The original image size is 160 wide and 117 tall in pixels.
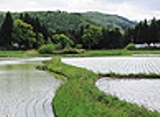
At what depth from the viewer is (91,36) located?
282ft

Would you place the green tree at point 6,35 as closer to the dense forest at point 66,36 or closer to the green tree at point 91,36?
the dense forest at point 66,36

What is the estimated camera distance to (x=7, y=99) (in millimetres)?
12141

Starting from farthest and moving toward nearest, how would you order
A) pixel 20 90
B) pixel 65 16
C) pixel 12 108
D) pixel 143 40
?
pixel 65 16, pixel 143 40, pixel 20 90, pixel 12 108

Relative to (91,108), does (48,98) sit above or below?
below

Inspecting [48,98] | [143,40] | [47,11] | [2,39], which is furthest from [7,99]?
[47,11]

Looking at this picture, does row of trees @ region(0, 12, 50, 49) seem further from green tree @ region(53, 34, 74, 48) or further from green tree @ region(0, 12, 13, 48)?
green tree @ region(53, 34, 74, 48)

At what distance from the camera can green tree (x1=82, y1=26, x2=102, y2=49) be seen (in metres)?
86.1

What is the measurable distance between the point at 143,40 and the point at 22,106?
68717 mm

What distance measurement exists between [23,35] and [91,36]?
2056cm

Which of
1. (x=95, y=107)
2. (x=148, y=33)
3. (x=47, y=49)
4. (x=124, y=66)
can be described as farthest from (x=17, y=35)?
(x=95, y=107)

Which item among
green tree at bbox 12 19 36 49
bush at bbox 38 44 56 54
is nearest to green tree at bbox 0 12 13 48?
green tree at bbox 12 19 36 49

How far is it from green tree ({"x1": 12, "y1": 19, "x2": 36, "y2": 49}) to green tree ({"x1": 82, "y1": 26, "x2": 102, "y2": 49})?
17.4 meters

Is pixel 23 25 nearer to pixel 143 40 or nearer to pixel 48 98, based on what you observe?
pixel 143 40

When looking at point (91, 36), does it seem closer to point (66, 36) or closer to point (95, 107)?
point (66, 36)
